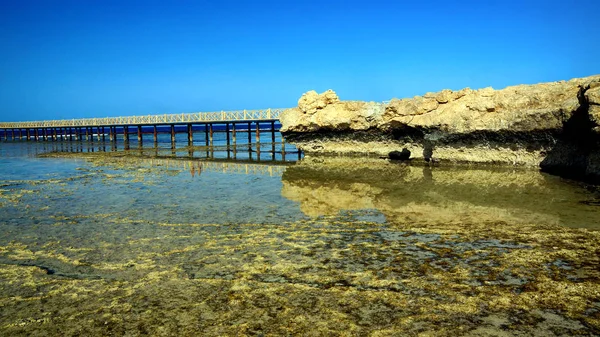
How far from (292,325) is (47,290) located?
118 inches

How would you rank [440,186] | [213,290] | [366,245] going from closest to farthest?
[213,290] < [366,245] < [440,186]

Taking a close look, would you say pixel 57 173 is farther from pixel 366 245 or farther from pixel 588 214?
pixel 588 214

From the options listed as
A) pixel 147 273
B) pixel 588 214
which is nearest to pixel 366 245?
pixel 147 273

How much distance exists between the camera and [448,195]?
436 inches

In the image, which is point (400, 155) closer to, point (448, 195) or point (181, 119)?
point (448, 195)

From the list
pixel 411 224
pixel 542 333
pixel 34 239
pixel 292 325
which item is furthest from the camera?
pixel 411 224

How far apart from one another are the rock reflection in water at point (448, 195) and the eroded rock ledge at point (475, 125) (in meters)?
1.40

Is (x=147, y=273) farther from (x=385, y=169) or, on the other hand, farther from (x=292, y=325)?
(x=385, y=169)

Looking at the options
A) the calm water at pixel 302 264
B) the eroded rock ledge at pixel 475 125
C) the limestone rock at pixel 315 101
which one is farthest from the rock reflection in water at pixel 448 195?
the limestone rock at pixel 315 101

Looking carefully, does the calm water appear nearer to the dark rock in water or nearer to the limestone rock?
the dark rock in water

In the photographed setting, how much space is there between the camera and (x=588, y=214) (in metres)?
8.34

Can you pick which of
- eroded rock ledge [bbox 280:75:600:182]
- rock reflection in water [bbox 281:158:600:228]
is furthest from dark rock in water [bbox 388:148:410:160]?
rock reflection in water [bbox 281:158:600:228]

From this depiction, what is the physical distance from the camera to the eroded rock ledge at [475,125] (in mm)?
14763

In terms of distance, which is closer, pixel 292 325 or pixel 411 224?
pixel 292 325
